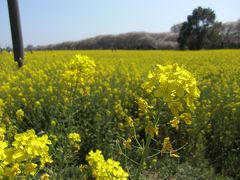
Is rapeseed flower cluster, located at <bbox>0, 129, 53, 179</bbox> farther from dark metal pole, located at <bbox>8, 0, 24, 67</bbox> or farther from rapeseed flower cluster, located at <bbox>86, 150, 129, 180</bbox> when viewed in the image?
dark metal pole, located at <bbox>8, 0, 24, 67</bbox>

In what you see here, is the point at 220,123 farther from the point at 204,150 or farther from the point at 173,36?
the point at 173,36

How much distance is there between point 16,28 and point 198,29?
2477 cm

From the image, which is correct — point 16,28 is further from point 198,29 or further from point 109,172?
point 198,29

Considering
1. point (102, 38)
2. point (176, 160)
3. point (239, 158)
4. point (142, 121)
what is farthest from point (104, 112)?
point (102, 38)

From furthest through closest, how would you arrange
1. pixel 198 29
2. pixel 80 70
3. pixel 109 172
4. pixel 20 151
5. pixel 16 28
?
pixel 198 29 → pixel 16 28 → pixel 80 70 → pixel 109 172 → pixel 20 151

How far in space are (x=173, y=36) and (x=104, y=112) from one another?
46.9m

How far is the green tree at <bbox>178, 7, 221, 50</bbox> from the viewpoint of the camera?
98.7 feet

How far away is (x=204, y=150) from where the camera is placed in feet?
14.3

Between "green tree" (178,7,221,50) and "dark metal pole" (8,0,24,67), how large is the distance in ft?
78.2

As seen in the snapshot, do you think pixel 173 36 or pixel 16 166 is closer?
pixel 16 166

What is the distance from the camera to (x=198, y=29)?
30.4m

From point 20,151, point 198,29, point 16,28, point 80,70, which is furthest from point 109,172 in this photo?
point 198,29

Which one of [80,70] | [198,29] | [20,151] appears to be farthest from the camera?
A: [198,29]

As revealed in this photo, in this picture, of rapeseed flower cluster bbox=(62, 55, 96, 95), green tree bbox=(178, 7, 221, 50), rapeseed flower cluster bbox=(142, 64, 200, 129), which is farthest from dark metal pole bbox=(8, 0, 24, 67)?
green tree bbox=(178, 7, 221, 50)
